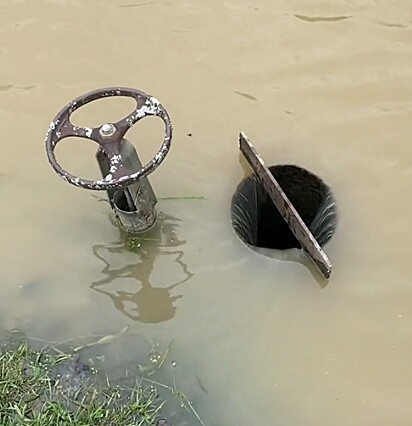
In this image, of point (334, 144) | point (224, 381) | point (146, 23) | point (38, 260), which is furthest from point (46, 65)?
point (224, 381)

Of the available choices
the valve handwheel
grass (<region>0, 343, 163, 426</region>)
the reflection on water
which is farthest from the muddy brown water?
the valve handwheel

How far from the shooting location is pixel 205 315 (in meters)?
3.18

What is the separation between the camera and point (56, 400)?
2963 millimetres

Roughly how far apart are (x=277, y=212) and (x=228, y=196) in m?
0.40

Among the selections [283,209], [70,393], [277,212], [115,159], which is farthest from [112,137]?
[277,212]

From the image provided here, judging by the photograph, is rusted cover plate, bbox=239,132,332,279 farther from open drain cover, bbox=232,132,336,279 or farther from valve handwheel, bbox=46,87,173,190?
valve handwheel, bbox=46,87,173,190

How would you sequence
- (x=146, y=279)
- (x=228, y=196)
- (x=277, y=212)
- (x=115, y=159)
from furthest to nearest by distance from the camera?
(x=277, y=212)
(x=228, y=196)
(x=146, y=279)
(x=115, y=159)

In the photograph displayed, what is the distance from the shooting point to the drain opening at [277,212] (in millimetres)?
3449

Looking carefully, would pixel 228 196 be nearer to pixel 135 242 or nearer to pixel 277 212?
pixel 277 212

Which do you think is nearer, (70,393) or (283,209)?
(70,393)

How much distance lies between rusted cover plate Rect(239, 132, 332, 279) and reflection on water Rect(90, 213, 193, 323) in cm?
48

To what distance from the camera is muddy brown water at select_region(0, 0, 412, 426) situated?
3.05m

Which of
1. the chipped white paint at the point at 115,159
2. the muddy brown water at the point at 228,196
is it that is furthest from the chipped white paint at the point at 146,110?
the muddy brown water at the point at 228,196

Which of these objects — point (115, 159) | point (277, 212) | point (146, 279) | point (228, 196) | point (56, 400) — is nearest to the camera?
point (115, 159)
